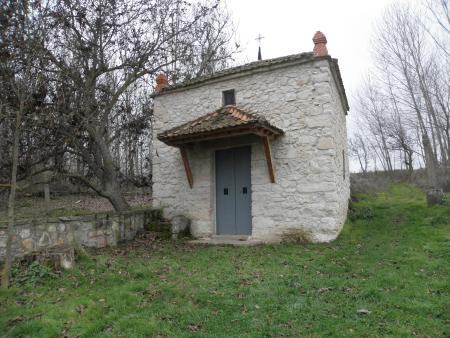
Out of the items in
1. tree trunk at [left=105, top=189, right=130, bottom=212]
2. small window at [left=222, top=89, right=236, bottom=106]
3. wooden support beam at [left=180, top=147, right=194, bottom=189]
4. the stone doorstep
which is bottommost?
the stone doorstep

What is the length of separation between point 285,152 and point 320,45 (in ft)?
8.44

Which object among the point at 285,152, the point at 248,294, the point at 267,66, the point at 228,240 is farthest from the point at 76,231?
the point at 267,66

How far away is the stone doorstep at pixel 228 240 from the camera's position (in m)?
7.86

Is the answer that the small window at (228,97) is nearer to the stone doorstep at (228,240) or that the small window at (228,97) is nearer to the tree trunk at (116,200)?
the stone doorstep at (228,240)

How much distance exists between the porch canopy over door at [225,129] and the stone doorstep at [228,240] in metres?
1.51

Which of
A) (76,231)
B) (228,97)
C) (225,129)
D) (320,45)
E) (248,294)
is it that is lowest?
(248,294)

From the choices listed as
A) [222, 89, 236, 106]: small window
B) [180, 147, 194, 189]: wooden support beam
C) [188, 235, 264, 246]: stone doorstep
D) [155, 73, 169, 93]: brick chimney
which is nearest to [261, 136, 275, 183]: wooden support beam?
[188, 235, 264, 246]: stone doorstep

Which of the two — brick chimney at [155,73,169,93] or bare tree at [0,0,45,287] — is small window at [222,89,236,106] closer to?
brick chimney at [155,73,169,93]

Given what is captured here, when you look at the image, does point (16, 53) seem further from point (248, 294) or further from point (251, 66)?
point (248, 294)

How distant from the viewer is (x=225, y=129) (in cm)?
746

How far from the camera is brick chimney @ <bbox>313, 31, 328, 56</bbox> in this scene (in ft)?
25.3

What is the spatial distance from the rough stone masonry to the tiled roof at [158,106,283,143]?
0.48m

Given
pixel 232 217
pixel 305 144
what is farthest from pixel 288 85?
pixel 232 217

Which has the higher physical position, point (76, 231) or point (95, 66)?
point (95, 66)
